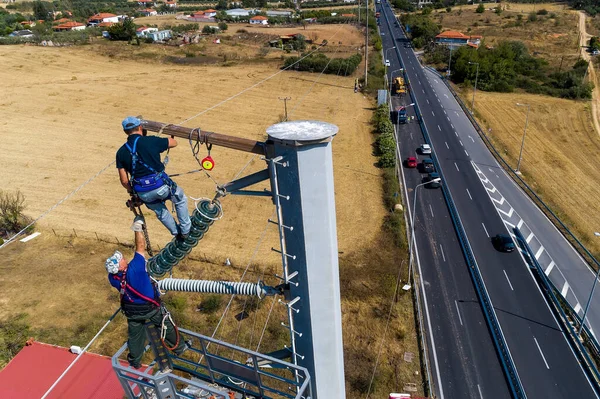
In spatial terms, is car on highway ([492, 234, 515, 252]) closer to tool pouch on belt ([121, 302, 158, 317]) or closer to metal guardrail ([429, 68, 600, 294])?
metal guardrail ([429, 68, 600, 294])

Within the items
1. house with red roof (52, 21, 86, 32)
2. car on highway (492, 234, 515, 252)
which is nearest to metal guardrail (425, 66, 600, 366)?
car on highway (492, 234, 515, 252)

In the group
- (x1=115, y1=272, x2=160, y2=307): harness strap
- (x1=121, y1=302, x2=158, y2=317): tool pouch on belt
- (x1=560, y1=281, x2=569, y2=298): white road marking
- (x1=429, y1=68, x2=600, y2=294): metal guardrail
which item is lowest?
(x1=560, y1=281, x2=569, y2=298): white road marking

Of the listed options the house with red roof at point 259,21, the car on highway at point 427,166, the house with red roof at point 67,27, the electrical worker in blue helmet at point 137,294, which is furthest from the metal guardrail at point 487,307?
the house with red roof at point 67,27

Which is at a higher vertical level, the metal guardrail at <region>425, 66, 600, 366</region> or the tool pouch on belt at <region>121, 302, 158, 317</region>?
the tool pouch on belt at <region>121, 302, 158, 317</region>

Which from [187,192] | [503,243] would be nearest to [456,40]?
[503,243]

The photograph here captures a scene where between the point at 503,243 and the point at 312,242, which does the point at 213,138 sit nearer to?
the point at 312,242

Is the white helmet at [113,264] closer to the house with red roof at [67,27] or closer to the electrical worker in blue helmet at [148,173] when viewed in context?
the electrical worker in blue helmet at [148,173]
